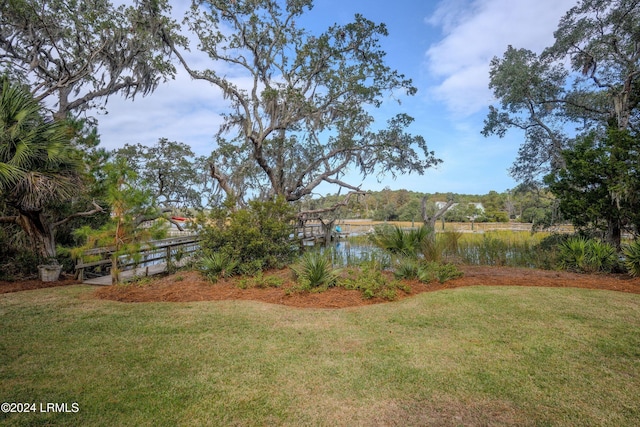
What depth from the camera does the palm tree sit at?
600 cm

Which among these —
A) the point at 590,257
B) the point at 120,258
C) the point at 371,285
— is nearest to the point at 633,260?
the point at 590,257

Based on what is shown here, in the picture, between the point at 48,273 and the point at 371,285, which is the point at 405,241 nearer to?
the point at 371,285

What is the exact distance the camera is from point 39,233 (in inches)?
306

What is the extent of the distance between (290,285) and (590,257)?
296 inches

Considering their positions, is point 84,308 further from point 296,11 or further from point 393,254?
point 296,11

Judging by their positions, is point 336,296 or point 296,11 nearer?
point 336,296

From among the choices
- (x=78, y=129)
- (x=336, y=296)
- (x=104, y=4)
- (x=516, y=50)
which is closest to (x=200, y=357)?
(x=336, y=296)

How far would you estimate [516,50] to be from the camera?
12969 mm

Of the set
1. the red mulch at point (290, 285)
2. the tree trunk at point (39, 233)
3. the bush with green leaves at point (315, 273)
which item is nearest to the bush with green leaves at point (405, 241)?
the red mulch at point (290, 285)

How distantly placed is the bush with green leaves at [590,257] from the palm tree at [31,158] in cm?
1212

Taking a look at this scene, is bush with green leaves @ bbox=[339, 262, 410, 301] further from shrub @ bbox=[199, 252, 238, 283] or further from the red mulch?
shrub @ bbox=[199, 252, 238, 283]

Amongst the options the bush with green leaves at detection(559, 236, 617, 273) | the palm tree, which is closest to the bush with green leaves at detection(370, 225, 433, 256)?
the bush with green leaves at detection(559, 236, 617, 273)

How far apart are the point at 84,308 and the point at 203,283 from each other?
2.24m

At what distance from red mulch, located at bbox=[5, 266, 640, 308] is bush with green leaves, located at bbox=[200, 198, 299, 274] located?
0.58m
